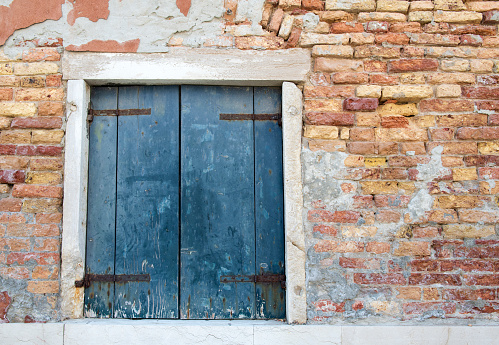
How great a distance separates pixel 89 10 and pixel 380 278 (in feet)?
8.63

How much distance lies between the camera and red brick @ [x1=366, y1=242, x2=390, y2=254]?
2250 millimetres

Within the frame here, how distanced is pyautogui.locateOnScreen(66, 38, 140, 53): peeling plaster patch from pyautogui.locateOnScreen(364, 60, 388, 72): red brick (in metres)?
1.56

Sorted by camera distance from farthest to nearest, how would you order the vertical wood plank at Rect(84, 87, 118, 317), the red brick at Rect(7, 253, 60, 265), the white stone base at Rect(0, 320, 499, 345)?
the vertical wood plank at Rect(84, 87, 118, 317) → the red brick at Rect(7, 253, 60, 265) → the white stone base at Rect(0, 320, 499, 345)

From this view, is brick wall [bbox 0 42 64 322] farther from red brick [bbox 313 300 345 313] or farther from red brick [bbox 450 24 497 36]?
red brick [bbox 450 24 497 36]

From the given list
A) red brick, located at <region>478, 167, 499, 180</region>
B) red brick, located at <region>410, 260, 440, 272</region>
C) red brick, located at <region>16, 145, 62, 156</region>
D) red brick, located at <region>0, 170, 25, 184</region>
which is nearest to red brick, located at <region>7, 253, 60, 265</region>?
red brick, located at <region>0, 170, 25, 184</region>

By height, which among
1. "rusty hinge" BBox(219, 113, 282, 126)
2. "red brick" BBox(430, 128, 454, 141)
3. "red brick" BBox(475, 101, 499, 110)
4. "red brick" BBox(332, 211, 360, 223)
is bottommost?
"red brick" BBox(332, 211, 360, 223)

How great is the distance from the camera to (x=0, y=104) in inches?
93.4

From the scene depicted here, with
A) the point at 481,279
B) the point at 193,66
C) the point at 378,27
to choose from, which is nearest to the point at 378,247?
the point at 481,279

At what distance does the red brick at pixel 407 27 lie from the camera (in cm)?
235

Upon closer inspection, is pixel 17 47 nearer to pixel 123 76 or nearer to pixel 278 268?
pixel 123 76

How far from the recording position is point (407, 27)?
236 cm

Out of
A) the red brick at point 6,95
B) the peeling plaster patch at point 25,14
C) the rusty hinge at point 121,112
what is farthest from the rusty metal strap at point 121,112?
the peeling plaster patch at point 25,14

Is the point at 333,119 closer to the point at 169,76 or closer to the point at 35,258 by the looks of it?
the point at 169,76

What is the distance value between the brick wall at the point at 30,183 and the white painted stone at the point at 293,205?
1.50 m
